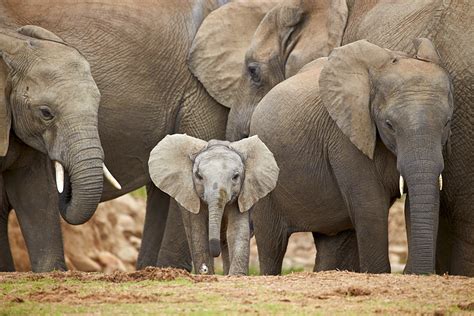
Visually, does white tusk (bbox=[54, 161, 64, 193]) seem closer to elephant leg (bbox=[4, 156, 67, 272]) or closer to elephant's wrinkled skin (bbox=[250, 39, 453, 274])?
elephant leg (bbox=[4, 156, 67, 272])

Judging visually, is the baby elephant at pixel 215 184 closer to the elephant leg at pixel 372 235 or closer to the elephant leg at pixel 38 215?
the elephant leg at pixel 372 235

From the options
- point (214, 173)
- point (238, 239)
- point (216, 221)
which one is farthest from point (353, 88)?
point (216, 221)

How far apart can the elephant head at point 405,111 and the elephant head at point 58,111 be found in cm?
157

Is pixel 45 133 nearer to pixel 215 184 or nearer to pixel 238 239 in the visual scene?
pixel 215 184

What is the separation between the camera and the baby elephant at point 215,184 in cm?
1238

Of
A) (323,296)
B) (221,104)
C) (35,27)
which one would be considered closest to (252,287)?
(323,296)

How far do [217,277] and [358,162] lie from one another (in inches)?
68.7

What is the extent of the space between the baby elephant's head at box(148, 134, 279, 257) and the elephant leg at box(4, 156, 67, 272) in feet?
2.81

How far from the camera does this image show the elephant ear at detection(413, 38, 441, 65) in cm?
1277

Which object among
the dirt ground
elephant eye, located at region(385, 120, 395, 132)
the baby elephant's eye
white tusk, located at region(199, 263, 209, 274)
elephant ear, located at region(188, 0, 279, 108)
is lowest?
the dirt ground

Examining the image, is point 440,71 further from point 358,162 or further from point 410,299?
point 410,299

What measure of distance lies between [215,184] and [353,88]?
4.29 ft

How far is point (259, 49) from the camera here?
15.2m

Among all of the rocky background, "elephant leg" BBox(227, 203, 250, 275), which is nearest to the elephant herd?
"elephant leg" BBox(227, 203, 250, 275)
